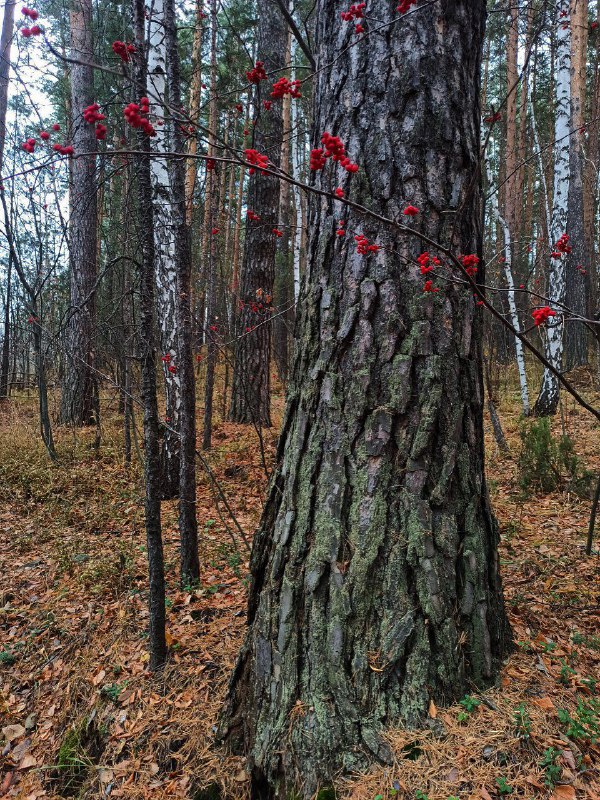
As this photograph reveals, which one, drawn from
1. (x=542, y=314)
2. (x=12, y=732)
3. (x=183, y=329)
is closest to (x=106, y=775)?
(x=12, y=732)

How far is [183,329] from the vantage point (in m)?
3.16

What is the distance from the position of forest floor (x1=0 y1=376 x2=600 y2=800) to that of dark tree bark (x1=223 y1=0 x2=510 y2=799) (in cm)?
18

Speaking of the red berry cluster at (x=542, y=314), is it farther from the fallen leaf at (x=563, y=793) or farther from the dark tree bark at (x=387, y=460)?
the fallen leaf at (x=563, y=793)

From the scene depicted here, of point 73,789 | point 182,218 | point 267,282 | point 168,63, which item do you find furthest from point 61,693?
point 267,282

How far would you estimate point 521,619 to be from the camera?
2473 mm

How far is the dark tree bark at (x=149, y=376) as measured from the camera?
2.27m

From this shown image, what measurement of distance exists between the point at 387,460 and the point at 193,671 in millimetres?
1706

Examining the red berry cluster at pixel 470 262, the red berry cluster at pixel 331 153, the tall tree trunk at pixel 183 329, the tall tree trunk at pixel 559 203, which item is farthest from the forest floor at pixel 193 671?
the tall tree trunk at pixel 559 203

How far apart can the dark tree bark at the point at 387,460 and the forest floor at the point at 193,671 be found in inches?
7.2

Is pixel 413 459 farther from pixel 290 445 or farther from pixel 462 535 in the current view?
pixel 290 445

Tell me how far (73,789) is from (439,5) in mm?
3895

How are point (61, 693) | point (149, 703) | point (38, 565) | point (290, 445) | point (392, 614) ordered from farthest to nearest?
point (38, 565) < point (61, 693) < point (149, 703) < point (290, 445) < point (392, 614)

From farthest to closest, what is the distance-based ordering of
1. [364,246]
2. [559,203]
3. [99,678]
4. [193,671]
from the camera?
[559,203] < [99,678] < [193,671] < [364,246]

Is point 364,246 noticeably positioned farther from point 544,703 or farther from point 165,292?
→ point 165,292
